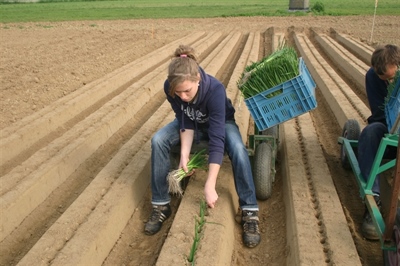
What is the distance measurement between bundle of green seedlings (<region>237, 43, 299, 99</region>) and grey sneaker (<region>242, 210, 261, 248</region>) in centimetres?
105

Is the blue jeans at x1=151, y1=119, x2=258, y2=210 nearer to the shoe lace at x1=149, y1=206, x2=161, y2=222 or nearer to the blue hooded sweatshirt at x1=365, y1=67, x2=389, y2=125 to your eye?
the shoe lace at x1=149, y1=206, x2=161, y2=222

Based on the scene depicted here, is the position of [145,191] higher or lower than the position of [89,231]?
lower

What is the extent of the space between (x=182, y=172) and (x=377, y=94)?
189 centimetres

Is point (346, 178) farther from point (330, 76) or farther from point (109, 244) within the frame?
point (330, 76)

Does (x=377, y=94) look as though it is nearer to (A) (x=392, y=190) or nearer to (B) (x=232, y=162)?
(B) (x=232, y=162)

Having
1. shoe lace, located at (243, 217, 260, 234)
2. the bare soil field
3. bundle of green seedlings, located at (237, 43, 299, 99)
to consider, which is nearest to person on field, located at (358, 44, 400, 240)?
the bare soil field

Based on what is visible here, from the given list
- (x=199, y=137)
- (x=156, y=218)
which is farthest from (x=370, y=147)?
(x=156, y=218)

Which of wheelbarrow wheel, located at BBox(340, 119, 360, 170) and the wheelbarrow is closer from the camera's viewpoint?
the wheelbarrow

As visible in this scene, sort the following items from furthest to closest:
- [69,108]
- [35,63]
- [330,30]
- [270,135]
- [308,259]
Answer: [330,30] < [35,63] < [69,108] < [270,135] < [308,259]

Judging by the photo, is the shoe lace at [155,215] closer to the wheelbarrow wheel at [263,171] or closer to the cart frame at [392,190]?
the wheelbarrow wheel at [263,171]

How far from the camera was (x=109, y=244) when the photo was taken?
345cm

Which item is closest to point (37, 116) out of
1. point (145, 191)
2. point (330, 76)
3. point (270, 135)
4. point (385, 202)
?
point (145, 191)

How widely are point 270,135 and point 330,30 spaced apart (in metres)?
15.2

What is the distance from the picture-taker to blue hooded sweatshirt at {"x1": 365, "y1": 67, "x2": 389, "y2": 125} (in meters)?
3.92
